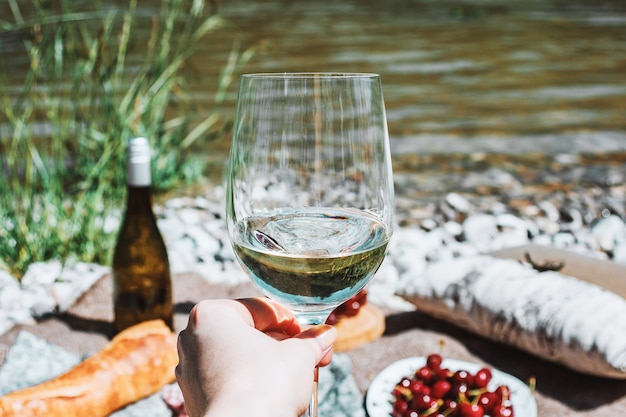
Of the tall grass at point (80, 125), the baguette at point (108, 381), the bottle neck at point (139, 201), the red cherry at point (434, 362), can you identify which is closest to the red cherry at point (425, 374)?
the red cherry at point (434, 362)

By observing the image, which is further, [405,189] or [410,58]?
[410,58]

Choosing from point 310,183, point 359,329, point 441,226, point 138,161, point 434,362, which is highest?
point 310,183

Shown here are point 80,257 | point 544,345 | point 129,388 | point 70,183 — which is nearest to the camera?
point 129,388

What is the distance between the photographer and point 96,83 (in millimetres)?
3562

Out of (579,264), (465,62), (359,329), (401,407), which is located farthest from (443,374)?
(465,62)

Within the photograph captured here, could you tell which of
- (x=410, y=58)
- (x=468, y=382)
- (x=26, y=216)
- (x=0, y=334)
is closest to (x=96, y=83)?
(x=26, y=216)

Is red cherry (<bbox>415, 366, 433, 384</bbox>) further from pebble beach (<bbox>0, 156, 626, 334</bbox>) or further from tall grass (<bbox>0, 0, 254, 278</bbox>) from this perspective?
tall grass (<bbox>0, 0, 254, 278</bbox>)

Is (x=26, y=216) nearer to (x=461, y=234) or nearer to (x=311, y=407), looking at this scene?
(x=461, y=234)

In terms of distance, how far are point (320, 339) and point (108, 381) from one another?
37.0 inches

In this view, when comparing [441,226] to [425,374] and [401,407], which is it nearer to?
[425,374]

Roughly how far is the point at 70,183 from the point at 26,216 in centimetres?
119

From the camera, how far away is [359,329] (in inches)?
97.5

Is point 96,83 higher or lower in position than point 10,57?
higher

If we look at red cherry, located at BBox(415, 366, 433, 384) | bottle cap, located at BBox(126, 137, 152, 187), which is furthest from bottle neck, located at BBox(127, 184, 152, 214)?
red cherry, located at BBox(415, 366, 433, 384)
